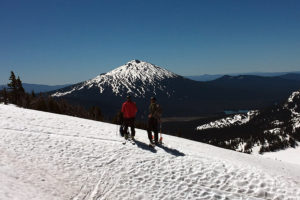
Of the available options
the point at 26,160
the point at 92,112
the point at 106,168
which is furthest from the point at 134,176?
the point at 92,112

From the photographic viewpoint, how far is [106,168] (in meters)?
11.5

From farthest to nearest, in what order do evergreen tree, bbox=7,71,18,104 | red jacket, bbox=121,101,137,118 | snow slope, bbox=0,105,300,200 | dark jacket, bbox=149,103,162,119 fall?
1. evergreen tree, bbox=7,71,18,104
2. red jacket, bbox=121,101,137,118
3. dark jacket, bbox=149,103,162,119
4. snow slope, bbox=0,105,300,200

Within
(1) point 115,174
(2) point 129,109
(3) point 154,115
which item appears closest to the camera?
(1) point 115,174

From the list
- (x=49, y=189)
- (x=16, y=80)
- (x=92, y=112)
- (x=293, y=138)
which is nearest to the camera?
(x=49, y=189)

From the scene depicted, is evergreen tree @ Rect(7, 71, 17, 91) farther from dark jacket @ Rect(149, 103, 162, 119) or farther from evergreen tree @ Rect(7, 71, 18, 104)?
dark jacket @ Rect(149, 103, 162, 119)

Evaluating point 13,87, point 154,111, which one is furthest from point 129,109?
point 13,87

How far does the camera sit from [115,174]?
11008 mm

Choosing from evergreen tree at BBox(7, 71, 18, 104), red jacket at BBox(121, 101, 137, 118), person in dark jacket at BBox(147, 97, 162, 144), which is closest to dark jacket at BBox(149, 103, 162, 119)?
person in dark jacket at BBox(147, 97, 162, 144)

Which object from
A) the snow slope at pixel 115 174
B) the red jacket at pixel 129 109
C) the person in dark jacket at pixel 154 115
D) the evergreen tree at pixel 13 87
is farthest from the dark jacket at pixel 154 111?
the evergreen tree at pixel 13 87

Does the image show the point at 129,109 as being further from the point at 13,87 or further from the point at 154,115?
the point at 13,87

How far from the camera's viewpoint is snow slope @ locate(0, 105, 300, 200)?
31.0 feet

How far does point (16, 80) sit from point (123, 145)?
5766 centimetres

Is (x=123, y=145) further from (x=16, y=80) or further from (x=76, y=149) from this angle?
(x=16, y=80)

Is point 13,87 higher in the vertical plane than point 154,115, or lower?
higher
